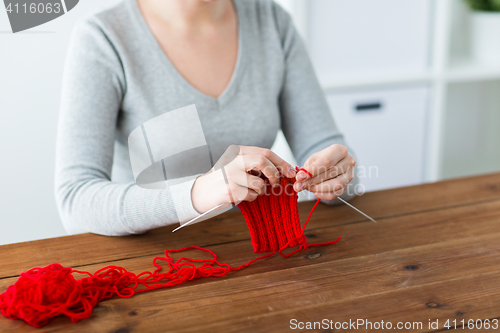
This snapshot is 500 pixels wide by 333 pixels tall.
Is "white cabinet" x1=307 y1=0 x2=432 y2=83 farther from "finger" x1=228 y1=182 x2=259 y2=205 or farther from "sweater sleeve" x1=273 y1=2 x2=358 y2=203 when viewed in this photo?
"finger" x1=228 y1=182 x2=259 y2=205

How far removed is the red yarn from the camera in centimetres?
65

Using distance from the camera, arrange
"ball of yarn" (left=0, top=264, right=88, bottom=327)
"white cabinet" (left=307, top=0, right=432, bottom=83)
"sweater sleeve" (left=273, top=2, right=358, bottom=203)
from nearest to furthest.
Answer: "ball of yarn" (left=0, top=264, right=88, bottom=327), "sweater sleeve" (left=273, top=2, right=358, bottom=203), "white cabinet" (left=307, top=0, right=432, bottom=83)

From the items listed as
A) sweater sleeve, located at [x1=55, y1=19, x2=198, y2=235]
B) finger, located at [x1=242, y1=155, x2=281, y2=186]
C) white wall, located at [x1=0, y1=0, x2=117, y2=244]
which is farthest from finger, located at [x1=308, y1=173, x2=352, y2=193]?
white wall, located at [x1=0, y1=0, x2=117, y2=244]

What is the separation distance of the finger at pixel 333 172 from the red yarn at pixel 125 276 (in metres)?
0.03

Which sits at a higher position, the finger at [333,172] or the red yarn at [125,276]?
the finger at [333,172]

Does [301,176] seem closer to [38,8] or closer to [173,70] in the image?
[173,70]

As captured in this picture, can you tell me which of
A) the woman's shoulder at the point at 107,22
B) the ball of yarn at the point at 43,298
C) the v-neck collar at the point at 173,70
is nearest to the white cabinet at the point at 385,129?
the v-neck collar at the point at 173,70

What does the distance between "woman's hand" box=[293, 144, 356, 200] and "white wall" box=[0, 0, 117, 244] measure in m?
0.99

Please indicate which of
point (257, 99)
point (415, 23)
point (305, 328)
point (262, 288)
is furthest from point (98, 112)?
point (415, 23)

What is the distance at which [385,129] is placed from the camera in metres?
2.02

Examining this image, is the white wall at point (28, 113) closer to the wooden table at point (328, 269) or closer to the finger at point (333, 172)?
the wooden table at point (328, 269)

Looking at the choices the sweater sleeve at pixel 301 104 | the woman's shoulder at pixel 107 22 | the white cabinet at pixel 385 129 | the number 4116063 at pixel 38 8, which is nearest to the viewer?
the woman's shoulder at pixel 107 22

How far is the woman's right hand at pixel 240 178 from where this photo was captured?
2.57 feet

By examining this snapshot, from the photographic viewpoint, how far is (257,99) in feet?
3.78
